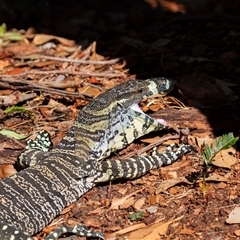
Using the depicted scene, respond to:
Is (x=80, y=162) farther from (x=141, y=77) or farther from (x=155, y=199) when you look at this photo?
(x=141, y=77)

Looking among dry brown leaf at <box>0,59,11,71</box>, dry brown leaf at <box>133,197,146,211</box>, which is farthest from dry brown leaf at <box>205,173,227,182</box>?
dry brown leaf at <box>0,59,11,71</box>

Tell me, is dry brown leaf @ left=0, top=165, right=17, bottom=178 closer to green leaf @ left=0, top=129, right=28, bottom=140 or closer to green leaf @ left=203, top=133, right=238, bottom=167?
green leaf @ left=0, top=129, right=28, bottom=140

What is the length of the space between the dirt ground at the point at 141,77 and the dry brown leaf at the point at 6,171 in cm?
1

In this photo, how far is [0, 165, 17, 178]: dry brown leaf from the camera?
23.1ft

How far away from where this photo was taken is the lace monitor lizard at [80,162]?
6.11 meters

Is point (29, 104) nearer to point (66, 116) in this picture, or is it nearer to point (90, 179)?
point (66, 116)

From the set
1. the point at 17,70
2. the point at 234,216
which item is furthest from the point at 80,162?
the point at 17,70

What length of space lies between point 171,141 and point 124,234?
168 centimetres

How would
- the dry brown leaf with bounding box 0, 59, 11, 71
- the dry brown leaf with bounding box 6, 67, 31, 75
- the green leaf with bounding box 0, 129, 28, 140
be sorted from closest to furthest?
the green leaf with bounding box 0, 129, 28, 140 → the dry brown leaf with bounding box 6, 67, 31, 75 → the dry brown leaf with bounding box 0, 59, 11, 71

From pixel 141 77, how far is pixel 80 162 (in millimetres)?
2408

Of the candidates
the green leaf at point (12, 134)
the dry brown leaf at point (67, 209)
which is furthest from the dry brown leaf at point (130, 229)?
the green leaf at point (12, 134)

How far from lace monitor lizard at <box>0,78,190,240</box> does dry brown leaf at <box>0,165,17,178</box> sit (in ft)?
0.64

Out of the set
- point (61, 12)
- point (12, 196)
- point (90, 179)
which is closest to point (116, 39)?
point (61, 12)

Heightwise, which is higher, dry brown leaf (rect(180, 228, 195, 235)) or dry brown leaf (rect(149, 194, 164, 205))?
dry brown leaf (rect(180, 228, 195, 235))
